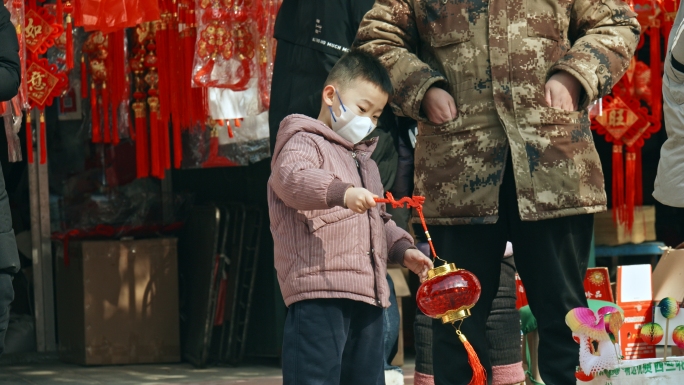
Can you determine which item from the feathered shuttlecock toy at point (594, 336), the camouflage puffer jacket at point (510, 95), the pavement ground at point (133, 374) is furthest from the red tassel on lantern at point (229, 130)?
the feathered shuttlecock toy at point (594, 336)

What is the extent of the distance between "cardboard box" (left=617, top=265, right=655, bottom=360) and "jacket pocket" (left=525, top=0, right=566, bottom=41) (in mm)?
1708

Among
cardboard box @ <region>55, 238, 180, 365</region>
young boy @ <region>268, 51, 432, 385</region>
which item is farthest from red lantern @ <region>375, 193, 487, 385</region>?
cardboard box @ <region>55, 238, 180, 365</region>

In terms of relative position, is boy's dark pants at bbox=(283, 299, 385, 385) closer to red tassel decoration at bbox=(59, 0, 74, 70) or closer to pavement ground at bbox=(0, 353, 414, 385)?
pavement ground at bbox=(0, 353, 414, 385)

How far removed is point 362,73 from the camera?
3.00 meters

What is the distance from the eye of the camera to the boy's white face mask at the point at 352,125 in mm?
2988

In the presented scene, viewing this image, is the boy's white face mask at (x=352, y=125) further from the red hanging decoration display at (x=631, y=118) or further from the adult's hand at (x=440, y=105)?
the red hanging decoration display at (x=631, y=118)

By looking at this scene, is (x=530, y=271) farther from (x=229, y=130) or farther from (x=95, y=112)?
(x=95, y=112)

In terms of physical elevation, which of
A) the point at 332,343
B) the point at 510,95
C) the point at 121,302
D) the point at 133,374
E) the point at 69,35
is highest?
the point at 69,35

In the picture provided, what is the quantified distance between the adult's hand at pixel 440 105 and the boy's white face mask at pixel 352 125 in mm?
187

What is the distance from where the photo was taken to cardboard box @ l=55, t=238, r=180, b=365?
5484 millimetres

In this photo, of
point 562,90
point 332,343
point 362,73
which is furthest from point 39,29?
point 562,90

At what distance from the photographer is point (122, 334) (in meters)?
5.52

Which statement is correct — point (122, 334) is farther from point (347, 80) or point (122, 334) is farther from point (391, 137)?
point (347, 80)

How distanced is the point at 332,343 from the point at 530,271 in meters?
0.59
